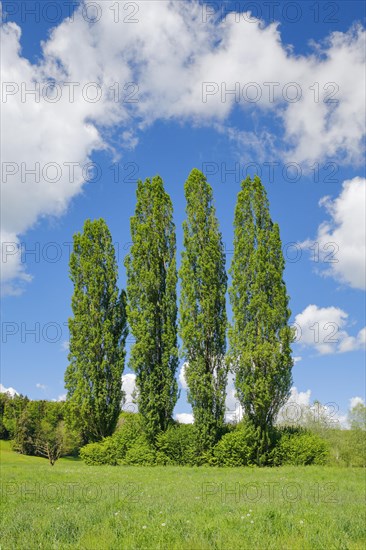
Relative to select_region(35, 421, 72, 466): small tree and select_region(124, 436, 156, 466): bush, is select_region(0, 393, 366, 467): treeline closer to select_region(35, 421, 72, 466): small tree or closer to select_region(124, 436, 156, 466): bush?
select_region(124, 436, 156, 466): bush

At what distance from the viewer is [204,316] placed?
105 feet

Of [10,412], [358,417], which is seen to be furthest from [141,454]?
[10,412]

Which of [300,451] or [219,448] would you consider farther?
[219,448]

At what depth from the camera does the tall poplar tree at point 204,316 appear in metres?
30.3

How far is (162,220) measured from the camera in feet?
119

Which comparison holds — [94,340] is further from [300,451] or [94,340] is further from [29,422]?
[29,422]

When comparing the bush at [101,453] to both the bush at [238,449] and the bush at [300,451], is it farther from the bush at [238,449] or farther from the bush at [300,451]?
the bush at [300,451]

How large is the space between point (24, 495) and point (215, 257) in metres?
23.5

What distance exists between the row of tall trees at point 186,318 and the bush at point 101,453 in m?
2.31

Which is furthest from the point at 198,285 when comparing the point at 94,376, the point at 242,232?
the point at 94,376

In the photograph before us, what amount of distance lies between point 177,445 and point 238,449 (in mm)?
3963

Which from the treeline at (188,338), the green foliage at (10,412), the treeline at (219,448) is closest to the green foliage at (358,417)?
the treeline at (219,448)

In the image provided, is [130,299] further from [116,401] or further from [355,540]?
[355,540]

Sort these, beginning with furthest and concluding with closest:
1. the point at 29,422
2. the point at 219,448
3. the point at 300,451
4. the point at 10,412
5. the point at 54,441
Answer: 1. the point at 10,412
2. the point at 29,422
3. the point at 54,441
4. the point at 219,448
5. the point at 300,451
